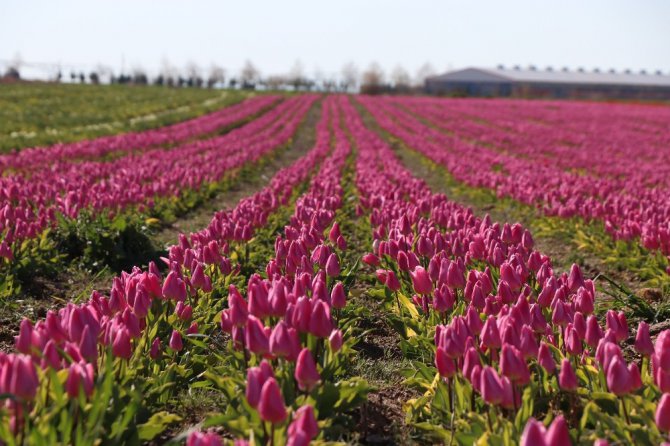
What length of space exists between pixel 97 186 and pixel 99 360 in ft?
19.9

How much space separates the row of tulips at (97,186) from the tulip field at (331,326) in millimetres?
49

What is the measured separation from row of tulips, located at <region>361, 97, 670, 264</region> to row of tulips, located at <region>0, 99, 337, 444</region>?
513cm

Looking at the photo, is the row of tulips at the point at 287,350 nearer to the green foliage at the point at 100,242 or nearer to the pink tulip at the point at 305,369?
the pink tulip at the point at 305,369

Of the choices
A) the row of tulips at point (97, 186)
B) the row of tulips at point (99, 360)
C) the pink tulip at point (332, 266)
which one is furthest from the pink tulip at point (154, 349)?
the row of tulips at point (97, 186)

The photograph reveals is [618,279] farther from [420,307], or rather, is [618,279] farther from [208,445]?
[208,445]

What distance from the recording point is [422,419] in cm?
342

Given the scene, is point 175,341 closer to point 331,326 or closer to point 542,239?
point 331,326

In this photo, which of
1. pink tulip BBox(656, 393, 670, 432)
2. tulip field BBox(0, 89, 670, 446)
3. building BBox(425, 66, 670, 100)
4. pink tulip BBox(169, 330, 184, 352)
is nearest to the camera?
pink tulip BBox(656, 393, 670, 432)

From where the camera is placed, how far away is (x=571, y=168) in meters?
17.4

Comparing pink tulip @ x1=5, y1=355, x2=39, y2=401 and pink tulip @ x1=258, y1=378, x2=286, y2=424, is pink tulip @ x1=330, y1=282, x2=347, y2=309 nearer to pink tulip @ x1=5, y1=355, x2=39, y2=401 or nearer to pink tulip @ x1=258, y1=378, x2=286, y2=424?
pink tulip @ x1=258, y1=378, x2=286, y2=424

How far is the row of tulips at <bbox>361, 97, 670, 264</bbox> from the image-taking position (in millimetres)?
8125

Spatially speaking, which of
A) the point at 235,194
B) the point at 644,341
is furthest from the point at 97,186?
the point at 644,341

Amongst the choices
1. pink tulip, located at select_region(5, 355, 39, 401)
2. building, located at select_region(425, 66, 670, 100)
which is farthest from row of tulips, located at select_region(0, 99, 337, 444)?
building, located at select_region(425, 66, 670, 100)

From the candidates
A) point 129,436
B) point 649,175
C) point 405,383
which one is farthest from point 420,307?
point 649,175
